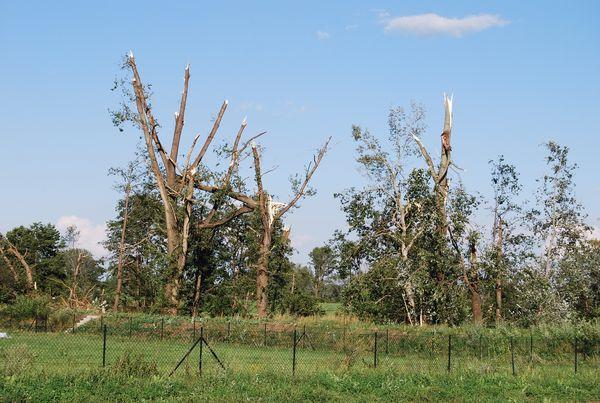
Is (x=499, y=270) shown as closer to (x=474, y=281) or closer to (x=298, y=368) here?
(x=474, y=281)

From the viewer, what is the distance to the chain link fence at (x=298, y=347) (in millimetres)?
21172

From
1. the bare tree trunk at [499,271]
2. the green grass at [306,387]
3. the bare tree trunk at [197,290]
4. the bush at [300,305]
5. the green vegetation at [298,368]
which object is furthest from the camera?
the bush at [300,305]

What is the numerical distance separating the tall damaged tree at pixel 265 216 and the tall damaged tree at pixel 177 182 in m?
1.29

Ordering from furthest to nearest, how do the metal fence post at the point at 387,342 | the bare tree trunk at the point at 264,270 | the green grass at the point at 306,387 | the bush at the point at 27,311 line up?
the bare tree trunk at the point at 264,270 → the bush at the point at 27,311 → the metal fence post at the point at 387,342 → the green grass at the point at 306,387

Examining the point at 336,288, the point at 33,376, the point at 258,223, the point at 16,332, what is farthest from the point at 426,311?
the point at 336,288

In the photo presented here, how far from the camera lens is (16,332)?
3078 centimetres

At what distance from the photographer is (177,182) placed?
4178 cm

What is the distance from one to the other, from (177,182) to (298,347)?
16751mm

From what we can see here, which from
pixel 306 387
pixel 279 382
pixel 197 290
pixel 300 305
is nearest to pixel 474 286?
pixel 300 305

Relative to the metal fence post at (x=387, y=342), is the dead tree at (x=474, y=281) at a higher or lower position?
higher

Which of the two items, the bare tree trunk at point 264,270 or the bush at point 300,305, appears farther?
the bush at point 300,305

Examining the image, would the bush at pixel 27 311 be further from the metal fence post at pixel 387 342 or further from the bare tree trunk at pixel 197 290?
the metal fence post at pixel 387 342

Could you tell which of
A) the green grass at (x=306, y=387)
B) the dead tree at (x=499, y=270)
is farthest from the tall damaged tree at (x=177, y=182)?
the green grass at (x=306, y=387)

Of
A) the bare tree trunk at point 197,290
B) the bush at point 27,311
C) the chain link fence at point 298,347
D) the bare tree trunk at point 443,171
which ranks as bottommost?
the chain link fence at point 298,347
